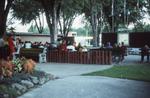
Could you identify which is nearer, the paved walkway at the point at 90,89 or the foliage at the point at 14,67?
the paved walkway at the point at 90,89

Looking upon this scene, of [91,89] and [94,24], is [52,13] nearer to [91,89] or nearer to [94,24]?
[91,89]

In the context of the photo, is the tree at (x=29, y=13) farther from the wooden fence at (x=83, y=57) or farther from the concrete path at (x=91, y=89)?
the concrete path at (x=91, y=89)

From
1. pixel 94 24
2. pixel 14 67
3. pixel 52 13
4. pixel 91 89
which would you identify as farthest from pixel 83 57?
pixel 94 24

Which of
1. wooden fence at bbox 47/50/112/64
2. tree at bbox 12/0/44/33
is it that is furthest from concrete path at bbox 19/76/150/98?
tree at bbox 12/0/44/33

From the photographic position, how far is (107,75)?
17969 mm

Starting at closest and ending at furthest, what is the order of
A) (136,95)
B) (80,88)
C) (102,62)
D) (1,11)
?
(136,95), (80,88), (1,11), (102,62)

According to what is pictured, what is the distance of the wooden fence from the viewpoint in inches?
1011

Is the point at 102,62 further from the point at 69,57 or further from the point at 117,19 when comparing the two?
the point at 117,19

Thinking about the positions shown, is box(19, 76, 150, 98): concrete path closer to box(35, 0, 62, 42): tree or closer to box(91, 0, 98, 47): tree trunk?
box(35, 0, 62, 42): tree

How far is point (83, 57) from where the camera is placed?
86.6ft

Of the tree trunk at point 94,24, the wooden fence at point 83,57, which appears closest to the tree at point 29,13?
the tree trunk at point 94,24

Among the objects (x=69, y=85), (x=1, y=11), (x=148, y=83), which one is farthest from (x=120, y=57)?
(x=69, y=85)

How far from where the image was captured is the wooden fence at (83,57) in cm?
2567

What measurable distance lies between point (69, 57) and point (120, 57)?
12.4 feet
